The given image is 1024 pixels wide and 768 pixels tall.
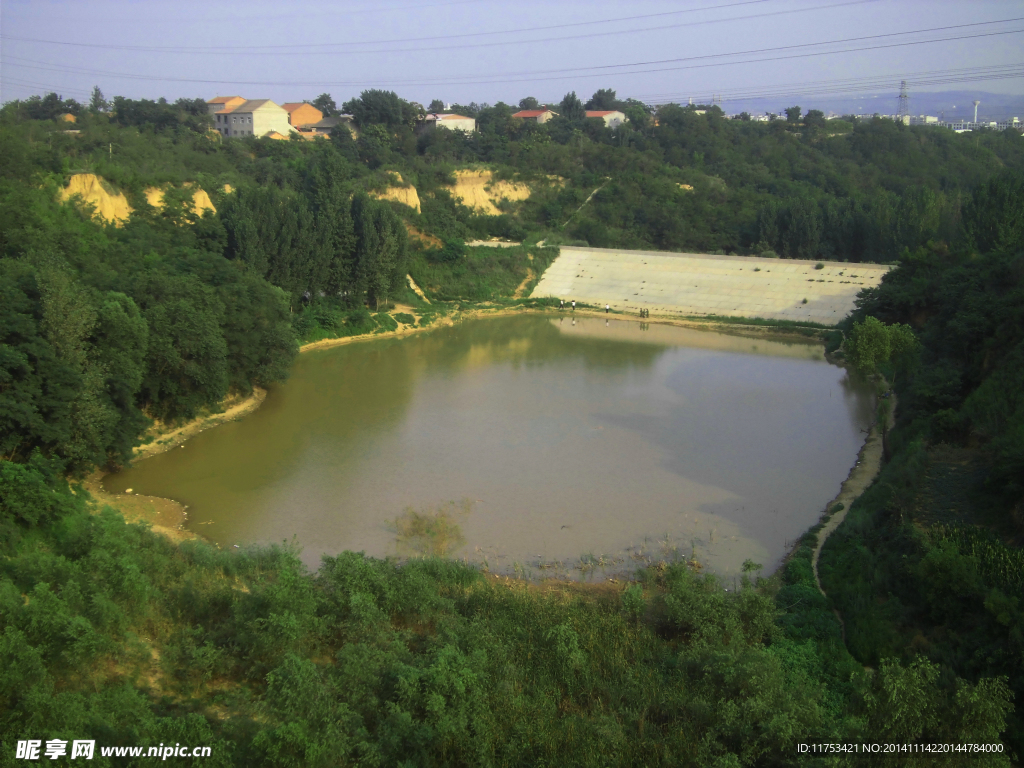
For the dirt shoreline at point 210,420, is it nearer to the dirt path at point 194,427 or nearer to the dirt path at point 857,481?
the dirt path at point 194,427

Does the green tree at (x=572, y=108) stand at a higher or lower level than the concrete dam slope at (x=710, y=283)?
higher

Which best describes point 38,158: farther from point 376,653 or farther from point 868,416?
point 868,416

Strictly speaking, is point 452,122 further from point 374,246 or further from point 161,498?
point 161,498

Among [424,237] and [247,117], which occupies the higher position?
[247,117]

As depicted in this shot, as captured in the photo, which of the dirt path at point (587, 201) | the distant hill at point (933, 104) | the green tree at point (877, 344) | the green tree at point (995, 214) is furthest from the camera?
the distant hill at point (933, 104)

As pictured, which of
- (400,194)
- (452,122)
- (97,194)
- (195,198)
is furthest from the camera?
(452,122)

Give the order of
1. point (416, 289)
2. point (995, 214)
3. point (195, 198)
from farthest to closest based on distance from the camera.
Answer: point (416, 289)
point (995, 214)
point (195, 198)

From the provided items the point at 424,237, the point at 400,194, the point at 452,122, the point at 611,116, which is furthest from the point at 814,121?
the point at 424,237

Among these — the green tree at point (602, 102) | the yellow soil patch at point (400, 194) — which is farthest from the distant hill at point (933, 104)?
the yellow soil patch at point (400, 194)
